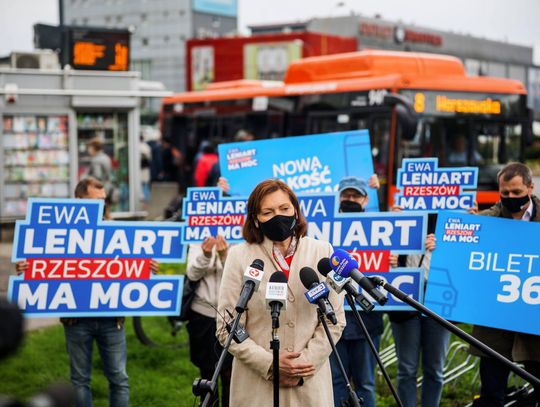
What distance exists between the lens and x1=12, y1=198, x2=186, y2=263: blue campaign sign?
18.5 ft

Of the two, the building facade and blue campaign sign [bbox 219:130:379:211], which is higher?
the building facade

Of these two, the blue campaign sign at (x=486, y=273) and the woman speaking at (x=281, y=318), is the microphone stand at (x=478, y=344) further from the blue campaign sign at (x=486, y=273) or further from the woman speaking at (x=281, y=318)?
the blue campaign sign at (x=486, y=273)

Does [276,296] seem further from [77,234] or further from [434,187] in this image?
[434,187]

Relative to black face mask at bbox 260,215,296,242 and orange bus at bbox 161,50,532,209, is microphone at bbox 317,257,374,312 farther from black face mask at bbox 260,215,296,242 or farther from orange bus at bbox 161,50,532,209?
orange bus at bbox 161,50,532,209

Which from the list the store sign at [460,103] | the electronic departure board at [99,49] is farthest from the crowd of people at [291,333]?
the electronic departure board at [99,49]

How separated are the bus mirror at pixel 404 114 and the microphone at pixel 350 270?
31.1 ft

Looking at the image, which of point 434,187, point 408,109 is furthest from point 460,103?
point 434,187

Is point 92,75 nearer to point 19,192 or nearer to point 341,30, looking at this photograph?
point 19,192

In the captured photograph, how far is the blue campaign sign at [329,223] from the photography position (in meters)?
5.81

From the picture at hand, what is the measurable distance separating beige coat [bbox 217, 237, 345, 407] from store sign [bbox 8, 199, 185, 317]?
1688mm

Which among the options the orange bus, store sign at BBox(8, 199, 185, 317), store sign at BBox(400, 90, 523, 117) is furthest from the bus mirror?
store sign at BBox(8, 199, 185, 317)

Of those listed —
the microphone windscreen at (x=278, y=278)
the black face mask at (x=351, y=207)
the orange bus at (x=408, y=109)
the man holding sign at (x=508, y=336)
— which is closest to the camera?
the microphone windscreen at (x=278, y=278)

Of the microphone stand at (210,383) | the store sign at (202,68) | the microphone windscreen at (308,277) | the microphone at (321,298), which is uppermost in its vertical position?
the store sign at (202,68)

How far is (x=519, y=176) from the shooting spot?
5312 millimetres
